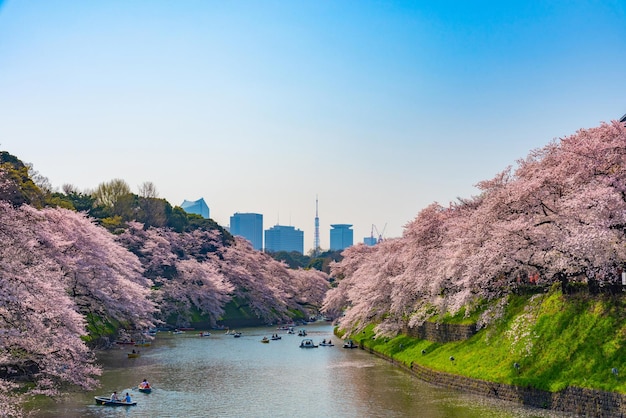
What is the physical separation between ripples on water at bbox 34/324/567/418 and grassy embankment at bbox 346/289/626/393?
2270 millimetres

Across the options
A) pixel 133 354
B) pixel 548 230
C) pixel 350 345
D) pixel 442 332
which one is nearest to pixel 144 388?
pixel 133 354

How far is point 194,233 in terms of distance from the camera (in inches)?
5089

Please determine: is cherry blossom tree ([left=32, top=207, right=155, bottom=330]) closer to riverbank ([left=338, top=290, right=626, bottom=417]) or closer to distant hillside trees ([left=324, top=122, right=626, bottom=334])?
distant hillside trees ([left=324, top=122, right=626, bottom=334])

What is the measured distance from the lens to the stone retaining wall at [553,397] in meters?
30.7

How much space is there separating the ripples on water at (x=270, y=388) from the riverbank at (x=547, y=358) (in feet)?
3.98

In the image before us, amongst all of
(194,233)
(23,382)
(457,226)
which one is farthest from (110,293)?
(194,233)

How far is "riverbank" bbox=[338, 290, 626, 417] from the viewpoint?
106ft

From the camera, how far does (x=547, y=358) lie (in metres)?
36.6

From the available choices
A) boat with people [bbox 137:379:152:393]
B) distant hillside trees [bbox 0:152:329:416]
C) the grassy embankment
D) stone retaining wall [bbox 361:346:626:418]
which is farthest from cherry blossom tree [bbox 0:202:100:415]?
the grassy embankment

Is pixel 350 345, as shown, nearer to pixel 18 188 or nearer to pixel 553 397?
pixel 18 188

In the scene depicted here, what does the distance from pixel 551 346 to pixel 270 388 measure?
20.0 meters

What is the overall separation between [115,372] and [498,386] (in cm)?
3122

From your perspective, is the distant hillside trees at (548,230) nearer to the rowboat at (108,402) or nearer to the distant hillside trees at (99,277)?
the rowboat at (108,402)

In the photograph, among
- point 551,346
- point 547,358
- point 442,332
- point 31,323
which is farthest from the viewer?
point 442,332
